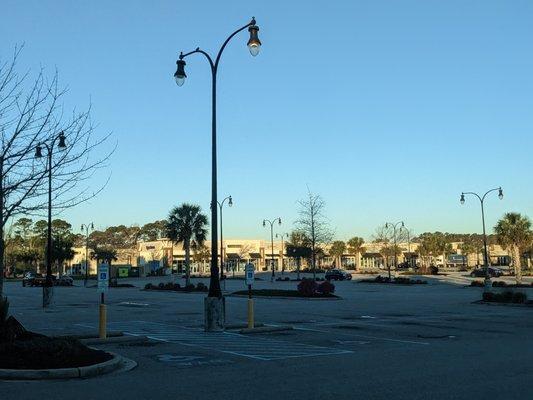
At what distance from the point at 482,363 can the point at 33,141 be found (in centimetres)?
1013

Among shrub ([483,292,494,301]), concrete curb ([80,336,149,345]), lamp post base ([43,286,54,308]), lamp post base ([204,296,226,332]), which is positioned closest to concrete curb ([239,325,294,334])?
lamp post base ([204,296,226,332])

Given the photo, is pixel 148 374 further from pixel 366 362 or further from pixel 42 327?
pixel 42 327

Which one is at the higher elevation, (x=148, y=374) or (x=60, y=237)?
(x=60, y=237)

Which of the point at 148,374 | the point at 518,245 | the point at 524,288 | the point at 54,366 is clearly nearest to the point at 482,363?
the point at 148,374

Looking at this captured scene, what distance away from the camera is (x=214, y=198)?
17359 mm

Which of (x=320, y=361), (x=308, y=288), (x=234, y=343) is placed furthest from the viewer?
(x=308, y=288)

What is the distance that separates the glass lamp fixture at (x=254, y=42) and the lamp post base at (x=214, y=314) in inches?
272

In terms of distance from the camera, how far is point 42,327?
1889 centimetres

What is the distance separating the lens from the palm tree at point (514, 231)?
186 feet

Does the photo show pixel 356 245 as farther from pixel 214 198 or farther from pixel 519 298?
pixel 214 198

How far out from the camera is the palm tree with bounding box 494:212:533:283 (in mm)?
56719

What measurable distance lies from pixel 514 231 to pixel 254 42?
47898 mm

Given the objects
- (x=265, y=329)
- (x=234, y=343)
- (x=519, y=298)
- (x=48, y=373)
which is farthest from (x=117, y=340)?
(x=519, y=298)

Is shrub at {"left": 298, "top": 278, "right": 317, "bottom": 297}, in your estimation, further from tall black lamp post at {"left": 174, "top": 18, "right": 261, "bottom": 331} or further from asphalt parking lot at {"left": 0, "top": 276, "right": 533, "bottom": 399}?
tall black lamp post at {"left": 174, "top": 18, "right": 261, "bottom": 331}
